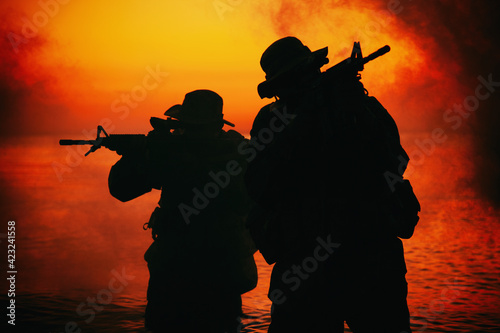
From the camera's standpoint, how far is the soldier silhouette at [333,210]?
2.64m

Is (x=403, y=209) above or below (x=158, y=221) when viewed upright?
below

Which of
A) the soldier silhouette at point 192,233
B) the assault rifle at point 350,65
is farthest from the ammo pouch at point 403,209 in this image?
the soldier silhouette at point 192,233

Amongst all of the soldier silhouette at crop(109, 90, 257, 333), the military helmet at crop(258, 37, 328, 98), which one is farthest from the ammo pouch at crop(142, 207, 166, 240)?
the military helmet at crop(258, 37, 328, 98)

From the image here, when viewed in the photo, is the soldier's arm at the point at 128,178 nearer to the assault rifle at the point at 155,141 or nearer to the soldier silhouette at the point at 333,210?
the assault rifle at the point at 155,141

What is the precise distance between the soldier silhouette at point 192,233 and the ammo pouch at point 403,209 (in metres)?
2.90

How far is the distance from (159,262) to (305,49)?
3191mm

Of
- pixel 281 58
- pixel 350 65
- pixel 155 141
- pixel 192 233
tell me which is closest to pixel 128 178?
pixel 155 141

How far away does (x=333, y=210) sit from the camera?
2764 millimetres

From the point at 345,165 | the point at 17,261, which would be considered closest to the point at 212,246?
the point at 345,165

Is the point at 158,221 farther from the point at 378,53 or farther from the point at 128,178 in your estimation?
the point at 378,53

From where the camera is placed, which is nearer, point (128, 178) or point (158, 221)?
point (128, 178)

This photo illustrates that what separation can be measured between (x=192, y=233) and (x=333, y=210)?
3.03 meters

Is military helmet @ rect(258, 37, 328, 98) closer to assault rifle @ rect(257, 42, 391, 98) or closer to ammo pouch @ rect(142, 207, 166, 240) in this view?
assault rifle @ rect(257, 42, 391, 98)

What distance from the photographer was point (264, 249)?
2930 millimetres
